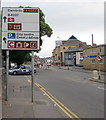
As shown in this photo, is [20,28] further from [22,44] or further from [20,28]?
[22,44]

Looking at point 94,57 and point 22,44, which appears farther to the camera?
point 94,57

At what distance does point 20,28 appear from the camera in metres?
9.97

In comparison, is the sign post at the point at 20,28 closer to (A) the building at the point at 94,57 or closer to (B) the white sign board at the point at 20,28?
(B) the white sign board at the point at 20,28

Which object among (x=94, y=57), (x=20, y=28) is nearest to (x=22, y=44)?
(x=20, y=28)

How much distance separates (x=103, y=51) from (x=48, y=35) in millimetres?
11314

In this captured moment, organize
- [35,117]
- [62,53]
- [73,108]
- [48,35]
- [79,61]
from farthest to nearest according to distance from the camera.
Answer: [62,53] < [79,61] < [48,35] < [73,108] < [35,117]

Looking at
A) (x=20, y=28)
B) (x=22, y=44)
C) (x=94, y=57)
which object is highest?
(x=20, y=28)

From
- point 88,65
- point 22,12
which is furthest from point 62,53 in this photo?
point 22,12

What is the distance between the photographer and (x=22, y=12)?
10023 mm

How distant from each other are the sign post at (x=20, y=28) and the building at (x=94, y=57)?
1222 inches

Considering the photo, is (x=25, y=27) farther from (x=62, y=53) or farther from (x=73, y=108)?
(x=62, y=53)

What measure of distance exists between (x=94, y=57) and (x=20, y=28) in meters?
36.2

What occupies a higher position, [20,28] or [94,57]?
[20,28]

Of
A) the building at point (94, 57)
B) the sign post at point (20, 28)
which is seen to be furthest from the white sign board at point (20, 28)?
the building at point (94, 57)
